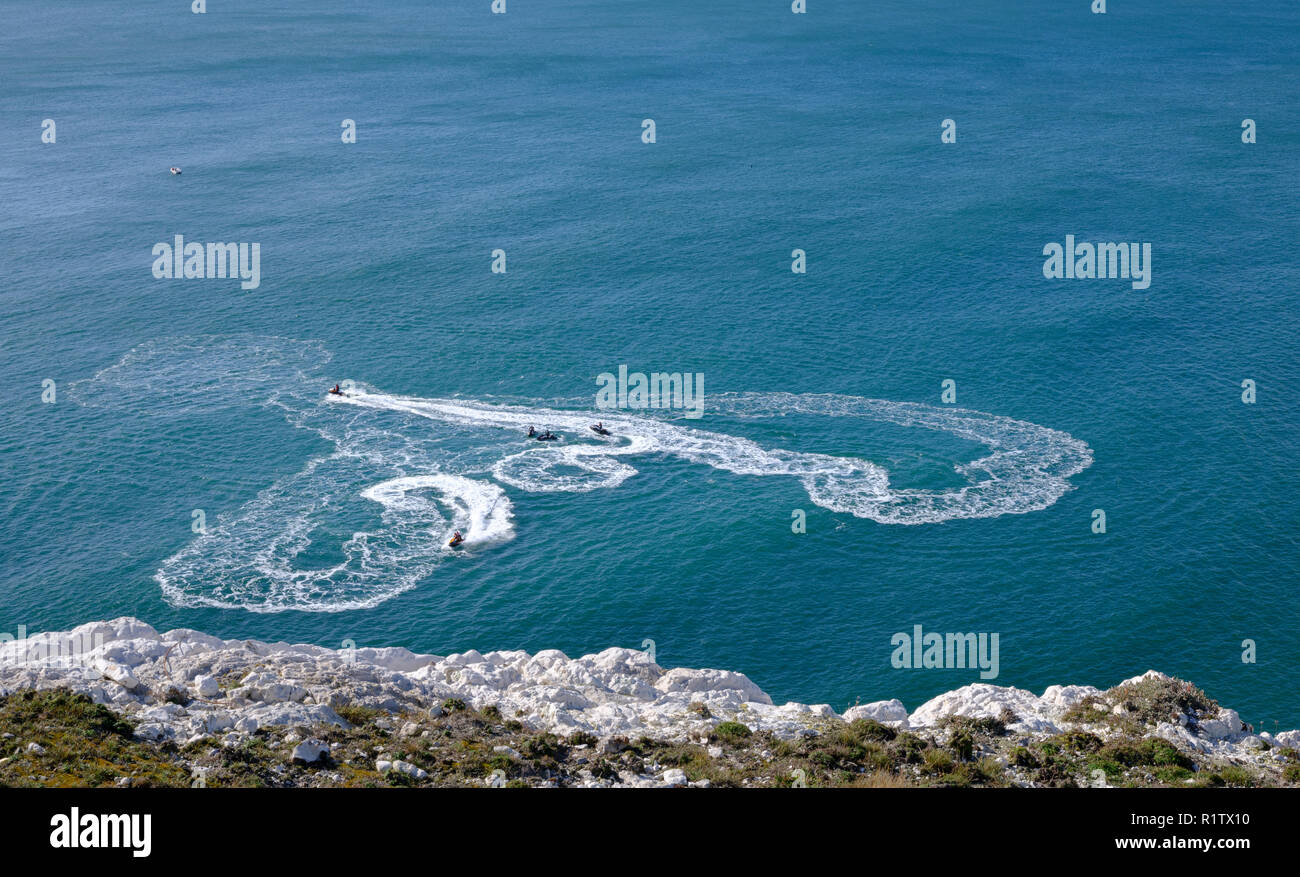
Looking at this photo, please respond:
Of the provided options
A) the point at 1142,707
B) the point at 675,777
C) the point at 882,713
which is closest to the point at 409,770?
the point at 675,777

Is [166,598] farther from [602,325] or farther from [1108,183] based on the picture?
[1108,183]

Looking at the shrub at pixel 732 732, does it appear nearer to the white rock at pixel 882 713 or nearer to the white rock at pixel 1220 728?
the white rock at pixel 882 713

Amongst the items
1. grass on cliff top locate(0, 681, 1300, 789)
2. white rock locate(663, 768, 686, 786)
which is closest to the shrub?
grass on cliff top locate(0, 681, 1300, 789)

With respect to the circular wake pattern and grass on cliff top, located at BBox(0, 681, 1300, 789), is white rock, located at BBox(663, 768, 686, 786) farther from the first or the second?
the circular wake pattern

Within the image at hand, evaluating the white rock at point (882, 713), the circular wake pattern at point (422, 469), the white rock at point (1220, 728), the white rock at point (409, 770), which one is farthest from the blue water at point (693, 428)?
the white rock at point (409, 770)

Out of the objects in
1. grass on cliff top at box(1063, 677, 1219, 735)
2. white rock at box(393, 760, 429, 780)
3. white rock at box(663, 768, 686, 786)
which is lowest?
grass on cliff top at box(1063, 677, 1219, 735)
